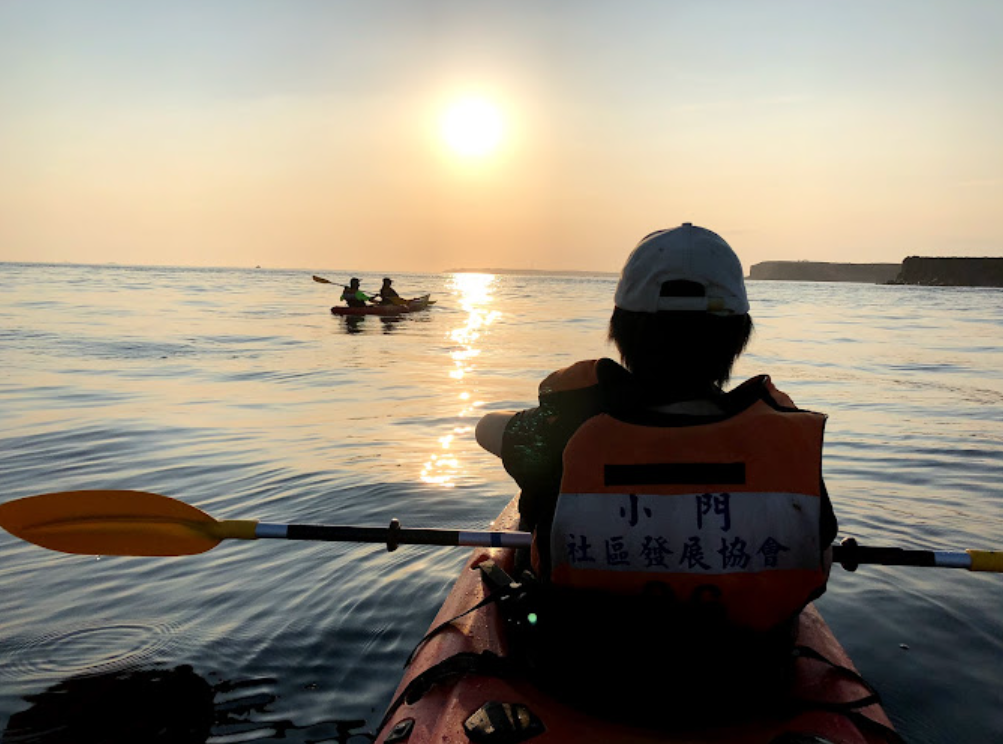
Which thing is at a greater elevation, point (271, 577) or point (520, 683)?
point (520, 683)

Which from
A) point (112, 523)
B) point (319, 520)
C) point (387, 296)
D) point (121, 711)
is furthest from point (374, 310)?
point (121, 711)

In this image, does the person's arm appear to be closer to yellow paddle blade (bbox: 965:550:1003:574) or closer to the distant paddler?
yellow paddle blade (bbox: 965:550:1003:574)

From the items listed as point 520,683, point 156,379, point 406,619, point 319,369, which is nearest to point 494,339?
point 319,369

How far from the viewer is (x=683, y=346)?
87.4 inches

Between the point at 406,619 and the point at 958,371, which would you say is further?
the point at 958,371

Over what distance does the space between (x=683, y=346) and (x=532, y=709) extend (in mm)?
1166

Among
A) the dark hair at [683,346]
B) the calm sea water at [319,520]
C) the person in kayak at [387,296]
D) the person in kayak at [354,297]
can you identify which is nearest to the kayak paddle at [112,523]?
the calm sea water at [319,520]

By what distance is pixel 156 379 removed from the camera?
1343cm

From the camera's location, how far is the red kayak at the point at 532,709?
2180mm

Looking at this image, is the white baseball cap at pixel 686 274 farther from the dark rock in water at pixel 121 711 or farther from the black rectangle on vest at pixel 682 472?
the dark rock in water at pixel 121 711

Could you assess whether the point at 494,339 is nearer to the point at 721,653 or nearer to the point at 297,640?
the point at 297,640

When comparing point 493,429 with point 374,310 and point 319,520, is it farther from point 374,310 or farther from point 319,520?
point 374,310

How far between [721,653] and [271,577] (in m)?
3.71

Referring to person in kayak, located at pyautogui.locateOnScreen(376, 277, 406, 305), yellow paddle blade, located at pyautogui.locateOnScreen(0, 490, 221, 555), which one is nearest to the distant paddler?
person in kayak, located at pyautogui.locateOnScreen(376, 277, 406, 305)
